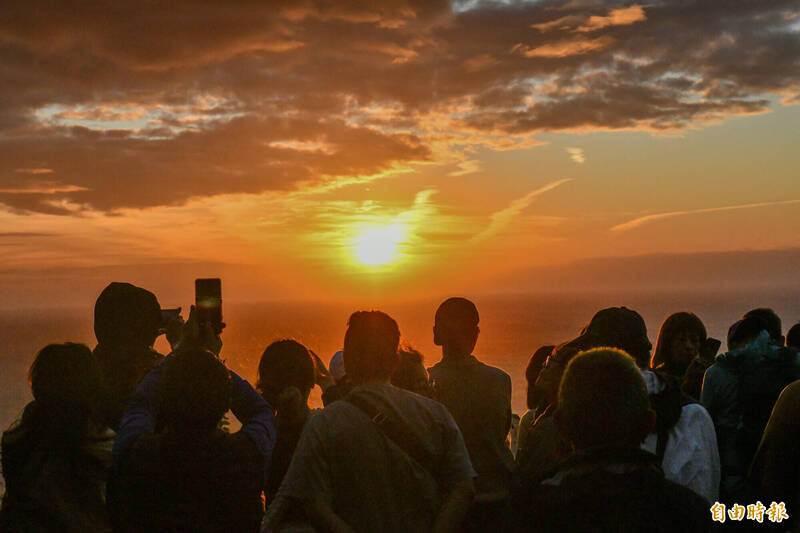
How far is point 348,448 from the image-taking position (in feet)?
10.8

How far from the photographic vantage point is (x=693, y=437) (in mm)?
3494

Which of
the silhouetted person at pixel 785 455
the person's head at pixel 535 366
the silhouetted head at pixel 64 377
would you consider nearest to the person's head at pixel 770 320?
the person's head at pixel 535 366

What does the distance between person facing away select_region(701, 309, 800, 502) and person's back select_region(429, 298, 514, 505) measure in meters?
1.82

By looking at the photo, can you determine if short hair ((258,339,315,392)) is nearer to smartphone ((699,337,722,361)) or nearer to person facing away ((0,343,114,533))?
person facing away ((0,343,114,533))

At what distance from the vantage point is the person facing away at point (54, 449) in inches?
144

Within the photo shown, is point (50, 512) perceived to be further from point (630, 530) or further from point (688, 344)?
point (688, 344)

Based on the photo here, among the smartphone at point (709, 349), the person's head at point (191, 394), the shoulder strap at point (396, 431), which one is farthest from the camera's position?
the smartphone at point (709, 349)

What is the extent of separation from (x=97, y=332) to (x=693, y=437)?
3.59m

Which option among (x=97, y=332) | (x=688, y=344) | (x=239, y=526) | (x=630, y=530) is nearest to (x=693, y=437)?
Result: (x=630, y=530)

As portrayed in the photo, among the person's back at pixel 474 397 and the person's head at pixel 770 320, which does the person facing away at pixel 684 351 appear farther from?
the person's back at pixel 474 397

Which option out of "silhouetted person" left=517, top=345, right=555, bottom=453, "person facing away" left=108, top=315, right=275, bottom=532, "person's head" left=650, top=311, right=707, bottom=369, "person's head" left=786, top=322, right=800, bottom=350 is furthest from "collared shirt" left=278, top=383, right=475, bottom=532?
"person's head" left=786, top=322, right=800, bottom=350

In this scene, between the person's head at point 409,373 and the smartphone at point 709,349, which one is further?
the smartphone at point 709,349

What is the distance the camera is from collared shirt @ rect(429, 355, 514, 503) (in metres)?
4.78

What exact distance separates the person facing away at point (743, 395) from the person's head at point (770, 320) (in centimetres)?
44
